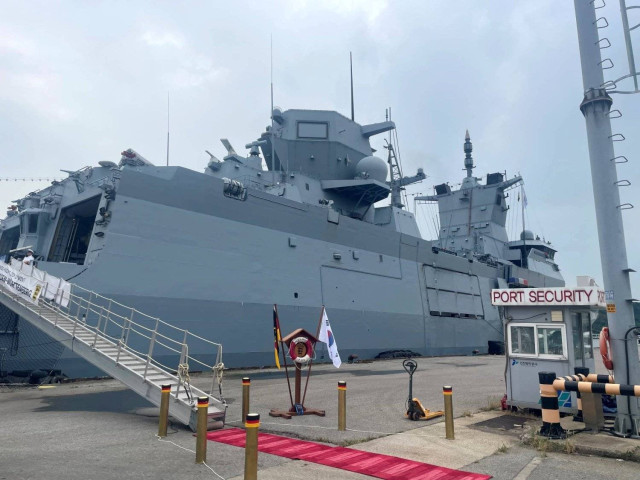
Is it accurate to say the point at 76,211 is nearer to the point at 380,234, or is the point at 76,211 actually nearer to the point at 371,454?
the point at 380,234

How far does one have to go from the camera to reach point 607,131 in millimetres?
7680

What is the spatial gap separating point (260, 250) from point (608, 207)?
37.4ft

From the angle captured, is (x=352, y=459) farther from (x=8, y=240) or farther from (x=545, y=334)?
(x=8, y=240)

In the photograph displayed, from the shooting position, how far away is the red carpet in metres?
5.21

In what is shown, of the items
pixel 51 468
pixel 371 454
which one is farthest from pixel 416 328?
pixel 51 468

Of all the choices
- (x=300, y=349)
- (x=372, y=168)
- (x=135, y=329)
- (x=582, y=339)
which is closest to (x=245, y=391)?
(x=300, y=349)

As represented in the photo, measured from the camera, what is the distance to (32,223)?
53.3ft

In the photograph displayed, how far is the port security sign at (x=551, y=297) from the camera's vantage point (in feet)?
26.5

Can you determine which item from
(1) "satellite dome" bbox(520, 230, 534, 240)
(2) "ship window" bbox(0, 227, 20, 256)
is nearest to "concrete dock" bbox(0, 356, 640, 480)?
(2) "ship window" bbox(0, 227, 20, 256)

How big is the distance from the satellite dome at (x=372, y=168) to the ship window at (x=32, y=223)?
1391 centimetres

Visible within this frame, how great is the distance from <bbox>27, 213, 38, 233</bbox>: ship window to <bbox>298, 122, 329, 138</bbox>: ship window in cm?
1163

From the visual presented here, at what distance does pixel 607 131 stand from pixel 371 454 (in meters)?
6.32

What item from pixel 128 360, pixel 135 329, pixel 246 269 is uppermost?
pixel 246 269

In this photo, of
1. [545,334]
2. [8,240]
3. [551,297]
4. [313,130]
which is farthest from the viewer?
[313,130]
